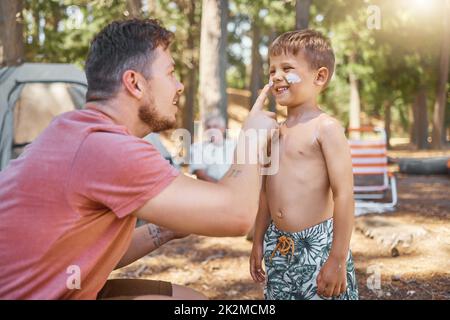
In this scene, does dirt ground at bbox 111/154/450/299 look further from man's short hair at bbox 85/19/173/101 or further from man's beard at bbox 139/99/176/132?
man's short hair at bbox 85/19/173/101

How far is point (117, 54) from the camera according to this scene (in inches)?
67.7

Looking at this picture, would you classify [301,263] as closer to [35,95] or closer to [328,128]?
[328,128]

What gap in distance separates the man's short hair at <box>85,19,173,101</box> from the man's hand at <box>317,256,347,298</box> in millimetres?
1185

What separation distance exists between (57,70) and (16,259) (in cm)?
573

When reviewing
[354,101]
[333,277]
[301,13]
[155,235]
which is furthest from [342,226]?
[354,101]

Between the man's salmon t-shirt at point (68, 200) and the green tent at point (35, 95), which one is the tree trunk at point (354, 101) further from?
the man's salmon t-shirt at point (68, 200)

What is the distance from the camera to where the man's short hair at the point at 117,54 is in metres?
1.70

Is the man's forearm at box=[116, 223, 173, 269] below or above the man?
below

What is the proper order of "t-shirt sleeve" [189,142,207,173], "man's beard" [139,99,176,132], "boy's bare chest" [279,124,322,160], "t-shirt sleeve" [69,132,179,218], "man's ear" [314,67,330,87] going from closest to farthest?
1. "t-shirt sleeve" [69,132,179,218]
2. "man's beard" [139,99,176,132]
3. "boy's bare chest" [279,124,322,160]
4. "man's ear" [314,67,330,87]
5. "t-shirt sleeve" [189,142,207,173]

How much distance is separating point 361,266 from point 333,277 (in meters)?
2.56

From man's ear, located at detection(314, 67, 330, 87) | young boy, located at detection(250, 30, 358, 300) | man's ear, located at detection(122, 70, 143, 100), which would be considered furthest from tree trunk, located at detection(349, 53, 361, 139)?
man's ear, located at detection(122, 70, 143, 100)

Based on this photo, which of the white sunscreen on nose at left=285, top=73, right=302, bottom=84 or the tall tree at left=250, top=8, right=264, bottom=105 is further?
the tall tree at left=250, top=8, right=264, bottom=105

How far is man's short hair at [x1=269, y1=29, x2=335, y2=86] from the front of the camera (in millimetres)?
2406

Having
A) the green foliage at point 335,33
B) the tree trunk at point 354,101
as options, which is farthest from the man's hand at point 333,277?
the tree trunk at point 354,101
